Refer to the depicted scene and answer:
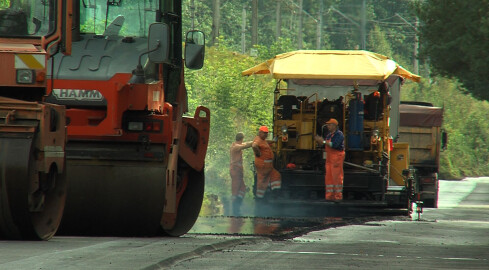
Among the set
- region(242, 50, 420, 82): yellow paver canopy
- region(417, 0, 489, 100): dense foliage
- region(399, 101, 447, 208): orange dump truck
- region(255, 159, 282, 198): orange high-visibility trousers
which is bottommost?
region(255, 159, 282, 198): orange high-visibility trousers

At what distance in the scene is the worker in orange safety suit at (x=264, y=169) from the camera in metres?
20.5

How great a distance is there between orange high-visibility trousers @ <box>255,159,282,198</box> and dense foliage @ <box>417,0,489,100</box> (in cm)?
1193

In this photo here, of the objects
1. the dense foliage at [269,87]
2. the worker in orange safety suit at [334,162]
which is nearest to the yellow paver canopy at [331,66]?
the worker in orange safety suit at [334,162]

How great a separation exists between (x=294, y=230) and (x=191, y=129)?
2.38 meters

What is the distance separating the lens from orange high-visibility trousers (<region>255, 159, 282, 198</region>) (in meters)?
20.5

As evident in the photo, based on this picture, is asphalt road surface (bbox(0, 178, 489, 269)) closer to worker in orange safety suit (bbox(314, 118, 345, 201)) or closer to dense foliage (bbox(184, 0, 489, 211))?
worker in orange safety suit (bbox(314, 118, 345, 201))

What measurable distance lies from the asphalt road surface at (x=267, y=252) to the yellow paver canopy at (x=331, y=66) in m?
4.85

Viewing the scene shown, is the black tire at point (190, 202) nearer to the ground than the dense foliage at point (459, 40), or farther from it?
nearer to the ground

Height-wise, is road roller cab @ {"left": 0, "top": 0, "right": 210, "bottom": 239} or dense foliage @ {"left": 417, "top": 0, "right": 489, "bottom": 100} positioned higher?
dense foliage @ {"left": 417, "top": 0, "right": 489, "bottom": 100}

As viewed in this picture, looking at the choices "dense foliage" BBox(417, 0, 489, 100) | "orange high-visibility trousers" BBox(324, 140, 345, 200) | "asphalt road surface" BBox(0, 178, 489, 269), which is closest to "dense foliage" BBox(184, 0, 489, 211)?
"dense foliage" BBox(417, 0, 489, 100)

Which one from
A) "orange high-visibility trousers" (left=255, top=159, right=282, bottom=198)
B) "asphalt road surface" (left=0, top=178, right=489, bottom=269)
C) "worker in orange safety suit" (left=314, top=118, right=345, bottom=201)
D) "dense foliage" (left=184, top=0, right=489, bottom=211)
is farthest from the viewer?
"dense foliage" (left=184, top=0, right=489, bottom=211)

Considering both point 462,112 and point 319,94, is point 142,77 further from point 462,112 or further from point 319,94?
Answer: point 462,112

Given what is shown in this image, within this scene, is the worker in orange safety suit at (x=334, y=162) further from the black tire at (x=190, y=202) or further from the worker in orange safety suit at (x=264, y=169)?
the black tire at (x=190, y=202)

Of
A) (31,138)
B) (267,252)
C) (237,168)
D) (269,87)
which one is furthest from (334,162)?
(269,87)
